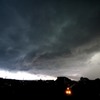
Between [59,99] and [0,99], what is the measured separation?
4629 millimetres

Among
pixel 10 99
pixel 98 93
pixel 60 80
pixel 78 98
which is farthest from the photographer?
pixel 60 80

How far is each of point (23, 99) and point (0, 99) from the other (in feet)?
6.01

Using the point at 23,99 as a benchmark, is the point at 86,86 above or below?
above

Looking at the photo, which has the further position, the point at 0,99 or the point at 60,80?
the point at 60,80

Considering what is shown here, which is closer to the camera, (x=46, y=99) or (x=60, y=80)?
(x=46, y=99)

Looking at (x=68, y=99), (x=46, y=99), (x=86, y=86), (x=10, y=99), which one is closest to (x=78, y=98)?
(x=68, y=99)

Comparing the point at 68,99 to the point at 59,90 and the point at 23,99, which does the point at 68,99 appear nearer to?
the point at 59,90

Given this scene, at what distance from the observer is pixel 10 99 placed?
47.3ft

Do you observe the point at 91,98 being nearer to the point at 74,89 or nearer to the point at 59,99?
the point at 74,89

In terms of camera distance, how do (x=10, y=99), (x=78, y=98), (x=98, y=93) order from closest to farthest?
(x=78, y=98) → (x=98, y=93) → (x=10, y=99)

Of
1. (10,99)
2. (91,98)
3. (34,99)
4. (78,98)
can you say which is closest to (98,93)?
(91,98)

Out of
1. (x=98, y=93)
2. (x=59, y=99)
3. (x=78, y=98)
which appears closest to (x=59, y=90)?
(x=59, y=99)

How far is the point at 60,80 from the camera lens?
16141 millimetres

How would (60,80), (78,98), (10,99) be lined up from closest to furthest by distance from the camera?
(78,98)
(10,99)
(60,80)
